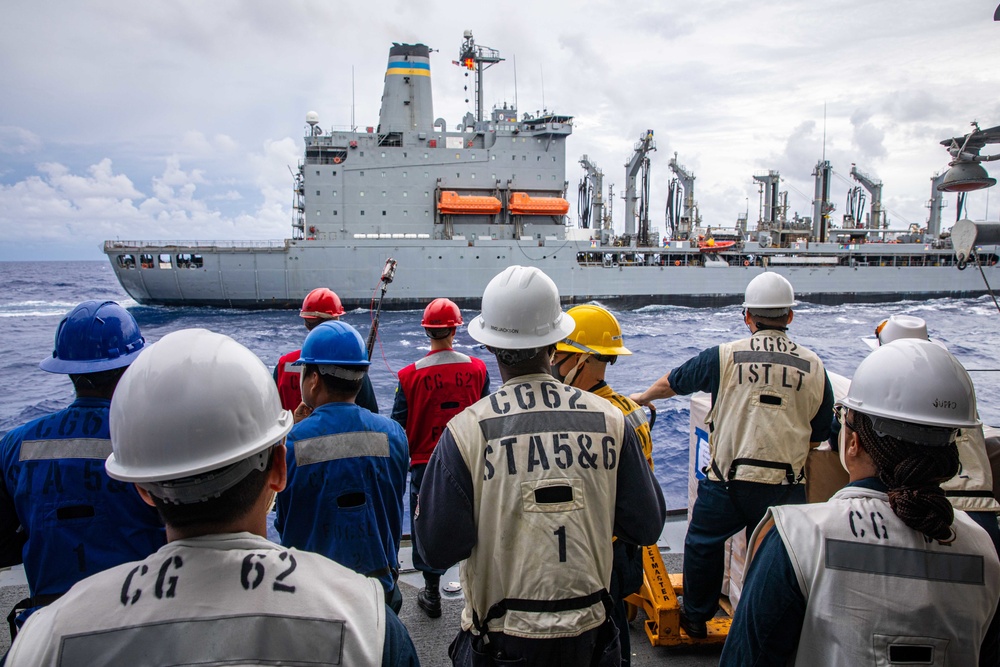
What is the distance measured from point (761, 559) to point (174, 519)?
1.26 m

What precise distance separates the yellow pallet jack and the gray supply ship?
21.0m

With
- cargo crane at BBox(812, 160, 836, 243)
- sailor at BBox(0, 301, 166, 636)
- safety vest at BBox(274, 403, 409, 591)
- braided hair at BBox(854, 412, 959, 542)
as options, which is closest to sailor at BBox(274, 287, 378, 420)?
safety vest at BBox(274, 403, 409, 591)

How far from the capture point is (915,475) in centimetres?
122

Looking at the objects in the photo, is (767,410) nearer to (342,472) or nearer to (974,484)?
(974,484)

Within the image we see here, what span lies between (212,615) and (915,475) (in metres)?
1.45

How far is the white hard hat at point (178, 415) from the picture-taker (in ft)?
3.08

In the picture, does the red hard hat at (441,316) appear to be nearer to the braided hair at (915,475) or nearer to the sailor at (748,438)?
the sailor at (748,438)

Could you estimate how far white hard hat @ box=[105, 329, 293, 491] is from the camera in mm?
939

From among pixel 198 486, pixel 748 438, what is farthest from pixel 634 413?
pixel 198 486

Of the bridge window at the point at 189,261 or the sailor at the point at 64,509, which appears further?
the bridge window at the point at 189,261

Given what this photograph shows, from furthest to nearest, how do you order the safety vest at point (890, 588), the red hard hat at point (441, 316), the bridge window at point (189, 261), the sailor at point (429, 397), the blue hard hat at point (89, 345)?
the bridge window at point (189, 261), the red hard hat at point (441, 316), the sailor at point (429, 397), the blue hard hat at point (89, 345), the safety vest at point (890, 588)

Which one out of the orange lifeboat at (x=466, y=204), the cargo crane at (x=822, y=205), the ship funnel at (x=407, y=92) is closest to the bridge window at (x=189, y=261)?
the ship funnel at (x=407, y=92)

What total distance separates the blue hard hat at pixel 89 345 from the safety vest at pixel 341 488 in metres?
0.67

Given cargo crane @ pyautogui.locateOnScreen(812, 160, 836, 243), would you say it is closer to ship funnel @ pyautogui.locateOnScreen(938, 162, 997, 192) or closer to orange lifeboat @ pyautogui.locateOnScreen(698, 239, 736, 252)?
orange lifeboat @ pyautogui.locateOnScreen(698, 239, 736, 252)
